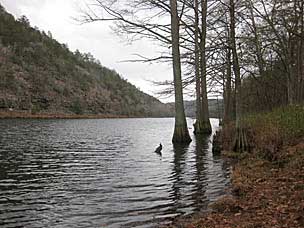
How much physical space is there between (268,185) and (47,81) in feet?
348

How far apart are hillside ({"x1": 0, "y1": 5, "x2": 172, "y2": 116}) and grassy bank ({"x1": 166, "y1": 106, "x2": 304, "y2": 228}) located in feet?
203

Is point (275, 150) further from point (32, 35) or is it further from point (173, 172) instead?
point (32, 35)

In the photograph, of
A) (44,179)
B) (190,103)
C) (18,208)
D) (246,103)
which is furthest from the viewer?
(246,103)

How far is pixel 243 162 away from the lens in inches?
516

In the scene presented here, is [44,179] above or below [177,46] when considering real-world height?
below

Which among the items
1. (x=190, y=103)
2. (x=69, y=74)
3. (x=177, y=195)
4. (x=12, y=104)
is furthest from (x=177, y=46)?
(x=69, y=74)

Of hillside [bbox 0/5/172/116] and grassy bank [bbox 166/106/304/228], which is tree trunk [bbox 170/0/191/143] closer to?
grassy bank [bbox 166/106/304/228]

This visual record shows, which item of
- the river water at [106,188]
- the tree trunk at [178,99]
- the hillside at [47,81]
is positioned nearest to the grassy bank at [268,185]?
the river water at [106,188]

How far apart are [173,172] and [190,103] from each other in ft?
57.4

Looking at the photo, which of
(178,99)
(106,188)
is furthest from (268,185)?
(178,99)

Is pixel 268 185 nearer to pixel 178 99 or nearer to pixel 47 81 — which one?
pixel 178 99

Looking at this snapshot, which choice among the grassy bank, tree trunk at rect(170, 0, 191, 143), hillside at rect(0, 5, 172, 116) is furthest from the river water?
A: hillside at rect(0, 5, 172, 116)

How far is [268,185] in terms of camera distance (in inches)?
352

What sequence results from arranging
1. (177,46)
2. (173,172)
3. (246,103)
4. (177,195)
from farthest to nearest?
(246,103), (177,46), (173,172), (177,195)
